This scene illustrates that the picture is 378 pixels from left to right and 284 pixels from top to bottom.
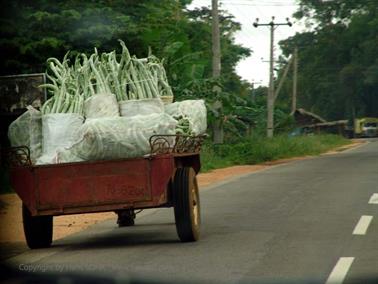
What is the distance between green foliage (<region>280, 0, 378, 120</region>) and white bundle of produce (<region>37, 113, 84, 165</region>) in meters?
68.5

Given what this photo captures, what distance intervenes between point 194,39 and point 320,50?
142ft

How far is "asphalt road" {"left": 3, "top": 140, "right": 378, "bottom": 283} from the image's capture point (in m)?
8.55

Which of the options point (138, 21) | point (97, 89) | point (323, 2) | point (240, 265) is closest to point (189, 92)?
point (138, 21)

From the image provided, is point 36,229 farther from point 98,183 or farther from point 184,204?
point 184,204

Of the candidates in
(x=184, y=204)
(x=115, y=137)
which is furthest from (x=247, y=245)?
(x=115, y=137)

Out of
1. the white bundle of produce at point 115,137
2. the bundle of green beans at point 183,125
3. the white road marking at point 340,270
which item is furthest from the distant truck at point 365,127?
the white road marking at point 340,270

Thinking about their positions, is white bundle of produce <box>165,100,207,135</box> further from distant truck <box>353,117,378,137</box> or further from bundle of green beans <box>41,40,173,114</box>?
distant truck <box>353,117,378,137</box>

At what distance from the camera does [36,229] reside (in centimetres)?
1106

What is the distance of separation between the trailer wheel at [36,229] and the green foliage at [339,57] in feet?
224

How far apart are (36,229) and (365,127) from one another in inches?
2939

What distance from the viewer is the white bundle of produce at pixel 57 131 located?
10609mm

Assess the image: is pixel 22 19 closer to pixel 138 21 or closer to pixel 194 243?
pixel 138 21

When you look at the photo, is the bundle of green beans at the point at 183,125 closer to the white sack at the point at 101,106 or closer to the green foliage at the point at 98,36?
the white sack at the point at 101,106

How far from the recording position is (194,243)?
10766 millimetres
